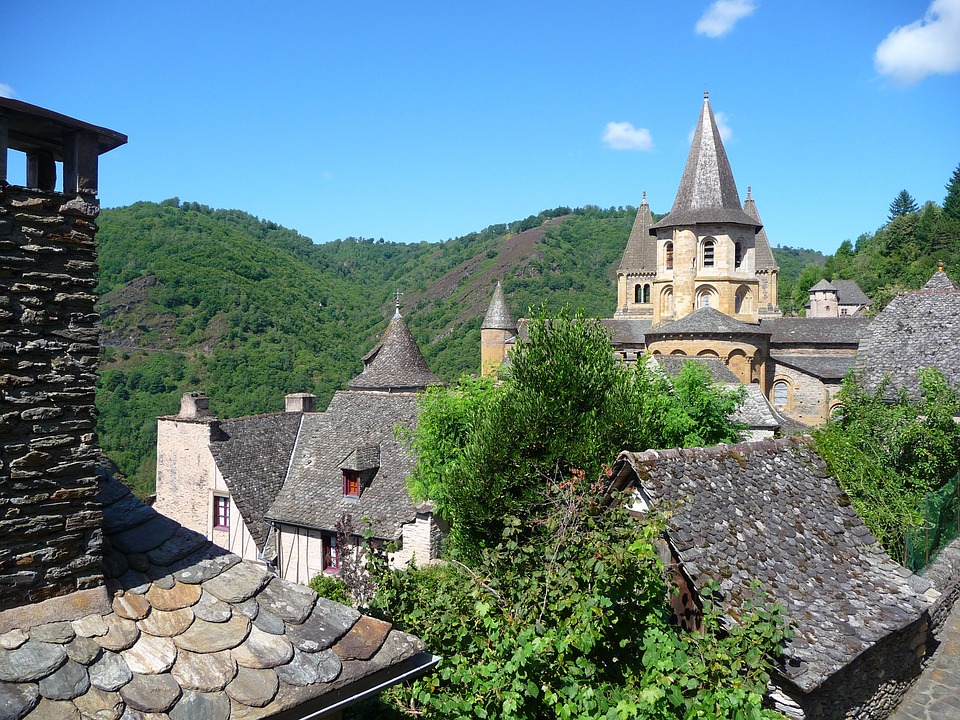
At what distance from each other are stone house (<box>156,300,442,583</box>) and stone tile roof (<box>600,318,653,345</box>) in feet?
74.7

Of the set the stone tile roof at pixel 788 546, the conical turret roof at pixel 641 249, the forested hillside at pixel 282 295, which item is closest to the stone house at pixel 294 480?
the forested hillside at pixel 282 295

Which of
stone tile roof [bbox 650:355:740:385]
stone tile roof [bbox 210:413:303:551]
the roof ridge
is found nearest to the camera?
the roof ridge

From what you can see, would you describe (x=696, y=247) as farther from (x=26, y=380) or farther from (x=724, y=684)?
(x=26, y=380)

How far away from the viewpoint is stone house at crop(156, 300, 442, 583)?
744 inches

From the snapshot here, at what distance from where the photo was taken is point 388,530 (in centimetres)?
1802

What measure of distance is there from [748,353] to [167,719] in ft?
100

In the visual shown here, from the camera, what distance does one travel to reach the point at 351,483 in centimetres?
1977

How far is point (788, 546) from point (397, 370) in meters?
20.8

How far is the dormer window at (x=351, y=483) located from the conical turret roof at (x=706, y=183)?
2444cm

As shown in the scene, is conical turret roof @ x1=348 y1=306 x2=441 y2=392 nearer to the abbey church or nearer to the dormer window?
the abbey church

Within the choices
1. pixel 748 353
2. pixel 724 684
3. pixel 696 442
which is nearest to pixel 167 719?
pixel 724 684

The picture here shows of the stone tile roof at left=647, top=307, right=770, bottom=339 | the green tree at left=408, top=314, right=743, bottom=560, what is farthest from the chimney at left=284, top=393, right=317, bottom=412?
the stone tile roof at left=647, top=307, right=770, bottom=339

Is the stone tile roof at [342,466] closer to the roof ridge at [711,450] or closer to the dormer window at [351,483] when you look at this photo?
the dormer window at [351,483]

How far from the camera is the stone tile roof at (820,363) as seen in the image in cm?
3481
